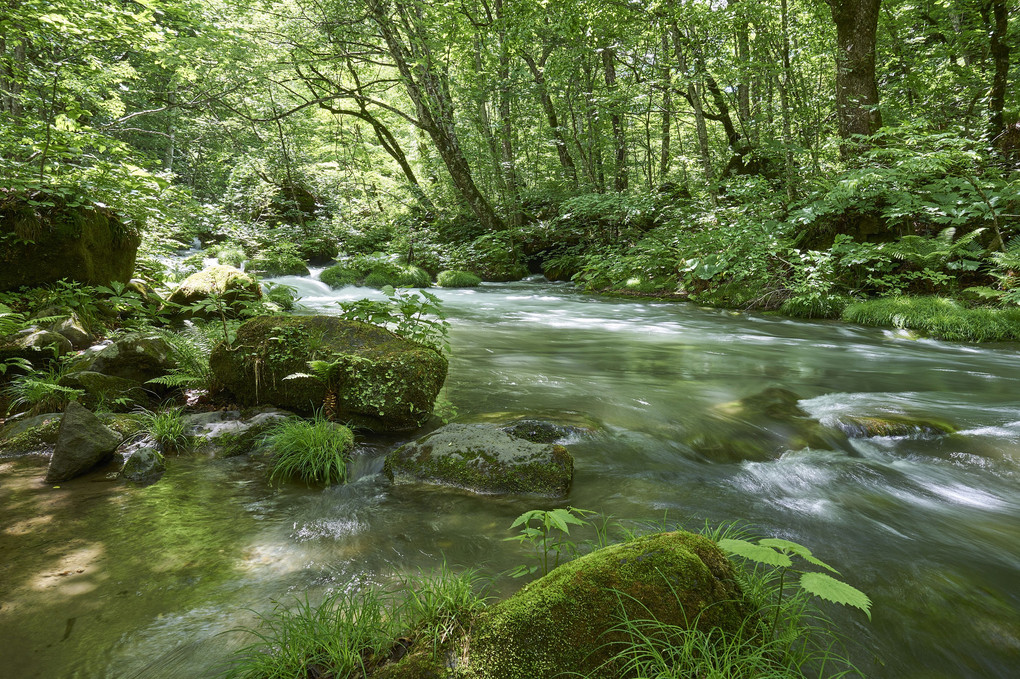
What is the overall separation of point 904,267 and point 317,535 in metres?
10.6

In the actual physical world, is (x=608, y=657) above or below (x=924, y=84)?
below

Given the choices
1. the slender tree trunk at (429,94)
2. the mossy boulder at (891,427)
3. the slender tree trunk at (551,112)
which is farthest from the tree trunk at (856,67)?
the slender tree trunk at (429,94)

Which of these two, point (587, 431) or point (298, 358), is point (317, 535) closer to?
point (298, 358)

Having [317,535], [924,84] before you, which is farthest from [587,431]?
[924,84]

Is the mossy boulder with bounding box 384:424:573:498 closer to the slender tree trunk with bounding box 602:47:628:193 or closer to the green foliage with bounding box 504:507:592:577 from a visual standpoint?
the green foliage with bounding box 504:507:592:577

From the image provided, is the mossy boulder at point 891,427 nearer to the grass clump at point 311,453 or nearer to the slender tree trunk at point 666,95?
the grass clump at point 311,453

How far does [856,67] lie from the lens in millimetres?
9789

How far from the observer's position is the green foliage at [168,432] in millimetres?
4023

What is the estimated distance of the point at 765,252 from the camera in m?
9.82

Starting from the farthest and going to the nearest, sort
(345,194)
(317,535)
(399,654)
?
(345,194) → (317,535) → (399,654)

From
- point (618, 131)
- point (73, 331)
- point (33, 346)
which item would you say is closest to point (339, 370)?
point (33, 346)

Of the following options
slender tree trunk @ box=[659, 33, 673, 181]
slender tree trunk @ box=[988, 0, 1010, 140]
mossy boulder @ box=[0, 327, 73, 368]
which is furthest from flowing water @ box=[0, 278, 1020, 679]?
slender tree trunk @ box=[659, 33, 673, 181]

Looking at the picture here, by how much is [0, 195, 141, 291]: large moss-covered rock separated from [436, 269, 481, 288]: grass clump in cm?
1005

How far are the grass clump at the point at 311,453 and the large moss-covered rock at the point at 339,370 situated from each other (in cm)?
44
